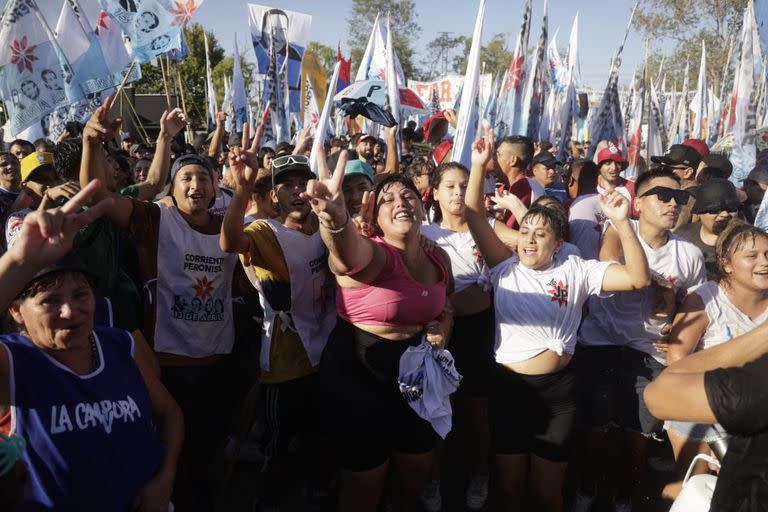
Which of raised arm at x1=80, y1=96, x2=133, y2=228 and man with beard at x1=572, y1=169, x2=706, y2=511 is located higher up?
raised arm at x1=80, y1=96, x2=133, y2=228

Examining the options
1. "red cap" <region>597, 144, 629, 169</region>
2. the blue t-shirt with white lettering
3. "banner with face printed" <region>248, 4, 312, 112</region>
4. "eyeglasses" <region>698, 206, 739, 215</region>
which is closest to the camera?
the blue t-shirt with white lettering

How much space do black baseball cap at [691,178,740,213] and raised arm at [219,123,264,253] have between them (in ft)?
9.39

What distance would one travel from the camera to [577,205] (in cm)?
436

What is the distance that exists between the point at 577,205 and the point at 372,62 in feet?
20.2

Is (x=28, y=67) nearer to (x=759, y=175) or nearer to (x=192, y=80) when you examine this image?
(x=759, y=175)

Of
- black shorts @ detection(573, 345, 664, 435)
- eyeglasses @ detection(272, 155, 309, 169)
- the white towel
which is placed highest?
eyeglasses @ detection(272, 155, 309, 169)

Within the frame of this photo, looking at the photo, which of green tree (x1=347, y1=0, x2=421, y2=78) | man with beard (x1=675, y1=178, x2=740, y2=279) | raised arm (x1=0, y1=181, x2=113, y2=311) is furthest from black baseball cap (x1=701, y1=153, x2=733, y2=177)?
green tree (x1=347, y1=0, x2=421, y2=78)

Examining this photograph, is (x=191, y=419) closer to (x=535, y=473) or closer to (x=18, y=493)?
(x=18, y=493)

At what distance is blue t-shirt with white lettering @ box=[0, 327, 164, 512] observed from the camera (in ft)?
5.75

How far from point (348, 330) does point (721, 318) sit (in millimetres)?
1891

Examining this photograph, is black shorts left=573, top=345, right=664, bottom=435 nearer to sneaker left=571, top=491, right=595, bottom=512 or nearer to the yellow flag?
sneaker left=571, top=491, right=595, bottom=512

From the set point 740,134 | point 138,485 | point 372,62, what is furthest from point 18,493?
point 372,62

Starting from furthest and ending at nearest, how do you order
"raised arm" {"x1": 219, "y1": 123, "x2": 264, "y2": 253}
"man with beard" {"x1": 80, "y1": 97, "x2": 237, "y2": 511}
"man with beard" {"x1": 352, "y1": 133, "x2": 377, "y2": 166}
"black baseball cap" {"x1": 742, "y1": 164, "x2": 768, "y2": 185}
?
"man with beard" {"x1": 352, "y1": 133, "x2": 377, "y2": 166} → "black baseball cap" {"x1": 742, "y1": 164, "x2": 768, "y2": 185} → "man with beard" {"x1": 80, "y1": 97, "x2": 237, "y2": 511} → "raised arm" {"x1": 219, "y1": 123, "x2": 264, "y2": 253}

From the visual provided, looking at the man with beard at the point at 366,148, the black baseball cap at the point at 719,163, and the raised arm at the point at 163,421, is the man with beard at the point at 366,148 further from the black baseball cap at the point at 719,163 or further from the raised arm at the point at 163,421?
the raised arm at the point at 163,421
